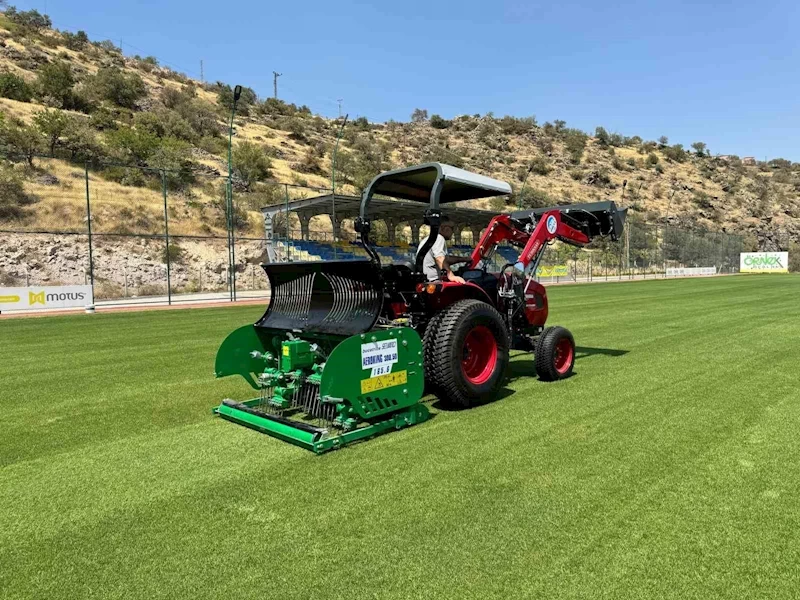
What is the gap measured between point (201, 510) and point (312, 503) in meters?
0.66

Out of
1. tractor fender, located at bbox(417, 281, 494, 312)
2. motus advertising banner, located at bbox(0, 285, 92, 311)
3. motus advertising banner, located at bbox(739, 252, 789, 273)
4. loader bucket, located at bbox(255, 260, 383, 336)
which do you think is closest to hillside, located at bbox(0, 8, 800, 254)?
motus advertising banner, located at bbox(0, 285, 92, 311)

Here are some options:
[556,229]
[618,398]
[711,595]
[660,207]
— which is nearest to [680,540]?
[711,595]

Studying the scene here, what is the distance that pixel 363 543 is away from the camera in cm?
303

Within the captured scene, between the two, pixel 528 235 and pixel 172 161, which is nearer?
pixel 528 235

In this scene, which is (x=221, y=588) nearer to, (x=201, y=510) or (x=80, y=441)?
(x=201, y=510)

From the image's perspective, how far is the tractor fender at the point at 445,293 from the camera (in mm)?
5555

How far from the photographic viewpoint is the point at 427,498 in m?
3.55

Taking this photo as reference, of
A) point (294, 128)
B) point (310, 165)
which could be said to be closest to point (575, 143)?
point (294, 128)

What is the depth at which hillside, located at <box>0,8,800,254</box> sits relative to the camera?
→ 32.2 meters

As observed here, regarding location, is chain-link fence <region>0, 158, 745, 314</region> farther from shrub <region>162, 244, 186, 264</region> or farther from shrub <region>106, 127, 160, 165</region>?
shrub <region>106, 127, 160, 165</region>

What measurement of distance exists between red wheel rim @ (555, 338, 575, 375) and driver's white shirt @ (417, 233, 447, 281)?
2150mm

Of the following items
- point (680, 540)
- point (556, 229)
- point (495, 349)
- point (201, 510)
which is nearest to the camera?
point (680, 540)

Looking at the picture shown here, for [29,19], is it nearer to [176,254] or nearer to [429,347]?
[176,254]

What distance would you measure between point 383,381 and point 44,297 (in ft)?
60.7
